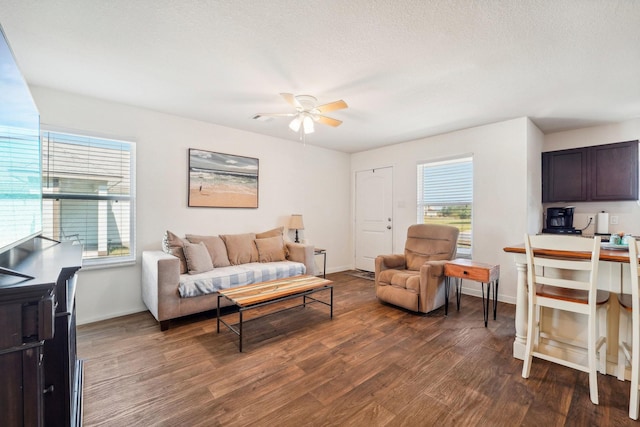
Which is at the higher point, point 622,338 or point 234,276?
point 234,276

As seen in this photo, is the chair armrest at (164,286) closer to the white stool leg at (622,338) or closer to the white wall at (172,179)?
the white wall at (172,179)

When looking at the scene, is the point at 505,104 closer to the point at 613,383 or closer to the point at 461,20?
the point at 461,20

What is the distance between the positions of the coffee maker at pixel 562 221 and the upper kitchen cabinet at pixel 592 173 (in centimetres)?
15

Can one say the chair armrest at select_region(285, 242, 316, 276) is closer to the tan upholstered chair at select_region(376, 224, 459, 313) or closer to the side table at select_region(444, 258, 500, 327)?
the tan upholstered chair at select_region(376, 224, 459, 313)

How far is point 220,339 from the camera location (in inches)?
103

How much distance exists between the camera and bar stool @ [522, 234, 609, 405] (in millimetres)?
1772

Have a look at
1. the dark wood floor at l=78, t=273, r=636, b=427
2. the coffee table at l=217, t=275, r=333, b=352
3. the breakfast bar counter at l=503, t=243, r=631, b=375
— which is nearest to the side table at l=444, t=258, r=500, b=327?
the dark wood floor at l=78, t=273, r=636, b=427

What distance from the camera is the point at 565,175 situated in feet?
13.1

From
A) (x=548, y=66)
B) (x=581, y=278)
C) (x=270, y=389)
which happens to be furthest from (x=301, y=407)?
(x=548, y=66)

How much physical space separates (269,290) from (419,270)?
205 centimetres

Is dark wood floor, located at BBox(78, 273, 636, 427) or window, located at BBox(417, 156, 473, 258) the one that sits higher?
window, located at BBox(417, 156, 473, 258)

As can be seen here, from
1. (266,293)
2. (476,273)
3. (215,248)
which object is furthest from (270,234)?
(476,273)

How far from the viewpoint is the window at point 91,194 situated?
2.86 meters

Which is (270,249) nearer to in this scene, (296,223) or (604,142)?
(296,223)
